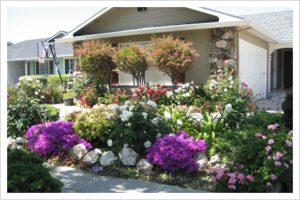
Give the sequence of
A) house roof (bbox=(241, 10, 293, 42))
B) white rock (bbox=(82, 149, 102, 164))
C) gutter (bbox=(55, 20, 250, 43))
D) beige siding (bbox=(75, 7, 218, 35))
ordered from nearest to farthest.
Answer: white rock (bbox=(82, 149, 102, 164)) < gutter (bbox=(55, 20, 250, 43)) < beige siding (bbox=(75, 7, 218, 35)) < house roof (bbox=(241, 10, 293, 42))

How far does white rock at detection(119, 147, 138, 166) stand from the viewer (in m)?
5.26

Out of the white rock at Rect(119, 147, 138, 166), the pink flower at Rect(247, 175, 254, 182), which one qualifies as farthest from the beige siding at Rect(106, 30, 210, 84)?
the pink flower at Rect(247, 175, 254, 182)

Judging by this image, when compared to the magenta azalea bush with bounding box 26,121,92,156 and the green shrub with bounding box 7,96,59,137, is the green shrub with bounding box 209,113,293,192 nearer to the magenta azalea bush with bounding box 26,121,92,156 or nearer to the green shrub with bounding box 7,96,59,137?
the magenta azalea bush with bounding box 26,121,92,156

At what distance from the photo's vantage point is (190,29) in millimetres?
11039

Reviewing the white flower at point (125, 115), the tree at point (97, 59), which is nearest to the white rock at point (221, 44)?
the tree at point (97, 59)

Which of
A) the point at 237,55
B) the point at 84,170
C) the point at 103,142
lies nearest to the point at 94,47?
the point at 237,55

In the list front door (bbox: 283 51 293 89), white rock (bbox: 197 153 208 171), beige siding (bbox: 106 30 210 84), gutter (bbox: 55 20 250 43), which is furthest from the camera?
front door (bbox: 283 51 293 89)

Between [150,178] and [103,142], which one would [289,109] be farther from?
[103,142]

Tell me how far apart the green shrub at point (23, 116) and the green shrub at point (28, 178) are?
3616 mm

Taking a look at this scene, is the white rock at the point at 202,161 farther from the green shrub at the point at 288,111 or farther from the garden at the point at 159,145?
the green shrub at the point at 288,111

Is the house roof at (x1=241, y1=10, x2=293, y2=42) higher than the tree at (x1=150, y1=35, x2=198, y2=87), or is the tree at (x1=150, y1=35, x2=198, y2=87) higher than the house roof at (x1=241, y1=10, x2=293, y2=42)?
the house roof at (x1=241, y1=10, x2=293, y2=42)

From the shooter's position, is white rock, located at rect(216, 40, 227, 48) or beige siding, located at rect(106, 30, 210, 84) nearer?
white rock, located at rect(216, 40, 227, 48)

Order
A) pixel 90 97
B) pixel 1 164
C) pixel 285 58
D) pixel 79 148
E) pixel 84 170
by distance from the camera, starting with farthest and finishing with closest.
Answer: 1. pixel 285 58
2. pixel 90 97
3. pixel 79 148
4. pixel 84 170
5. pixel 1 164
